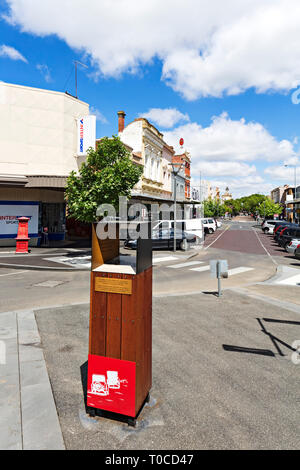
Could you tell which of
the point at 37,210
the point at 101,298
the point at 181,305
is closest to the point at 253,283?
the point at 181,305

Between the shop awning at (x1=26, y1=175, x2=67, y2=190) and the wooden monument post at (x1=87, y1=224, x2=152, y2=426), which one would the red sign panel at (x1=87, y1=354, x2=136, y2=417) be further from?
the shop awning at (x1=26, y1=175, x2=67, y2=190)

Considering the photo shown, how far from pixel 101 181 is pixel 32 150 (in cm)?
1002

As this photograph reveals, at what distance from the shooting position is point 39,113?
2200cm

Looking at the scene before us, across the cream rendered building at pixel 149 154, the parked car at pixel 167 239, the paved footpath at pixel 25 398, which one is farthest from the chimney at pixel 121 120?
the paved footpath at pixel 25 398

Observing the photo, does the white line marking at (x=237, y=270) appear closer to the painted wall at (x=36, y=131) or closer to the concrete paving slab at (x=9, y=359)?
the concrete paving slab at (x=9, y=359)

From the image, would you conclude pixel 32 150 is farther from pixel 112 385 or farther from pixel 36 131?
pixel 112 385

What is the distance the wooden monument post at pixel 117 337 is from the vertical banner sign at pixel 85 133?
21400mm

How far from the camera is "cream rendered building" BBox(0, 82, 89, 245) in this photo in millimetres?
20906

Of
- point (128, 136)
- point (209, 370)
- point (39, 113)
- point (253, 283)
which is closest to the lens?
point (209, 370)

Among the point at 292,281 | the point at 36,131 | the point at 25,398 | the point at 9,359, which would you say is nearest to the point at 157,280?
the point at 292,281

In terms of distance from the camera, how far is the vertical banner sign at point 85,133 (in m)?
23.3

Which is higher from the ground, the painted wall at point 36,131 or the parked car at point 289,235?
the painted wall at point 36,131
